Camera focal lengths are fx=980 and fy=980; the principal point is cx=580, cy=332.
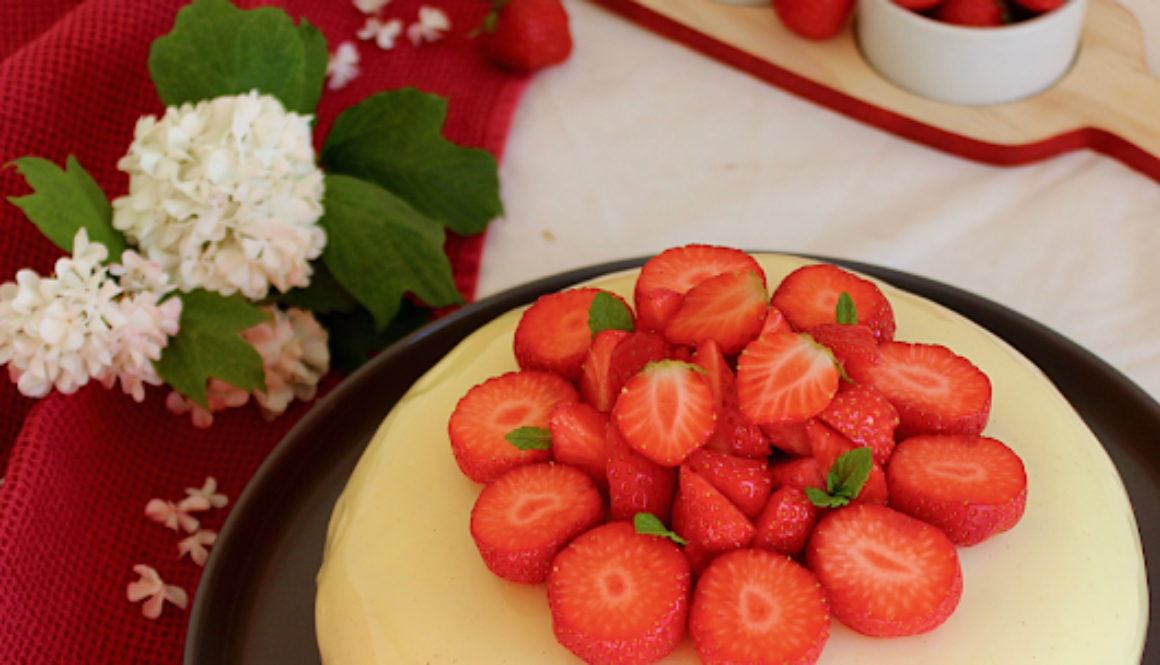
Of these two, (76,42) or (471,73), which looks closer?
(76,42)

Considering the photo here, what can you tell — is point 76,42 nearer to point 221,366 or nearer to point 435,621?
point 221,366

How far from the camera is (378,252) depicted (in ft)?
3.77

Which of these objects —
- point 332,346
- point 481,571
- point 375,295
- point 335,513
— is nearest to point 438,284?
point 375,295

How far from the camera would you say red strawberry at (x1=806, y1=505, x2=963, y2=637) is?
2.31ft

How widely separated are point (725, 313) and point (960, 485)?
23cm

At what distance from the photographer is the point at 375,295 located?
115cm

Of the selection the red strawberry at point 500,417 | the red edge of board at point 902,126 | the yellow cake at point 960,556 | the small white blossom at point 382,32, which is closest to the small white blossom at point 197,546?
the yellow cake at point 960,556

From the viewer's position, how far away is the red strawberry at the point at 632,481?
0.76m

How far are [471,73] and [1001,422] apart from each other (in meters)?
1.04

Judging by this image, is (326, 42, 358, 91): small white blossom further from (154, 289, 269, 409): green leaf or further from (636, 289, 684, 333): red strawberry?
(636, 289, 684, 333): red strawberry

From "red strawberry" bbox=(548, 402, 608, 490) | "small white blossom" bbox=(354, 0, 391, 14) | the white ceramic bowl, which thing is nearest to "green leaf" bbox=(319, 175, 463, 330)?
"red strawberry" bbox=(548, 402, 608, 490)

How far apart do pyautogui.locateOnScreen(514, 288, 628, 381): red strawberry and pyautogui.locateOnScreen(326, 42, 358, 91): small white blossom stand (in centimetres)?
81

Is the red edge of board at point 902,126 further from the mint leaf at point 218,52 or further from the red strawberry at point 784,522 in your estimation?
the red strawberry at point 784,522

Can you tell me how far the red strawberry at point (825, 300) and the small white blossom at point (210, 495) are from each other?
698 mm
